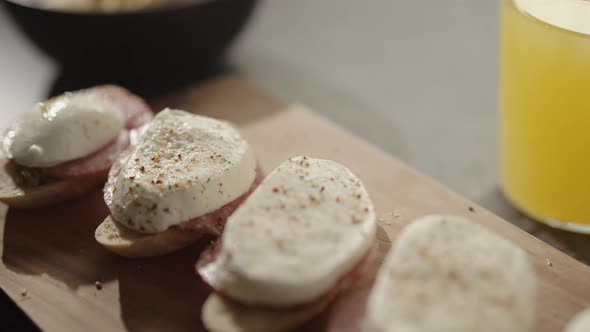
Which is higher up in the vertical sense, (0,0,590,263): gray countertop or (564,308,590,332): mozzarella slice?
(564,308,590,332): mozzarella slice

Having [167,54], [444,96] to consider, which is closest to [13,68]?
[167,54]

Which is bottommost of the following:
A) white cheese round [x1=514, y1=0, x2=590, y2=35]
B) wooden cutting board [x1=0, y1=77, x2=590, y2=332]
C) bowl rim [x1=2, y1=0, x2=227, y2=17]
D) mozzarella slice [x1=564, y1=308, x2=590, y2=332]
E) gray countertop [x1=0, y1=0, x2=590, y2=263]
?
gray countertop [x1=0, y1=0, x2=590, y2=263]

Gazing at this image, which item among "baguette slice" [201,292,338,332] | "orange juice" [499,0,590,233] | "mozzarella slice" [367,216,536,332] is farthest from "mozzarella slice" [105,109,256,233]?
"orange juice" [499,0,590,233]

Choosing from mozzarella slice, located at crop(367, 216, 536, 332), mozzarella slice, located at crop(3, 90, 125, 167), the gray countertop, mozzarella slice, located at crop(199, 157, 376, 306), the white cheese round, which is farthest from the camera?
the gray countertop

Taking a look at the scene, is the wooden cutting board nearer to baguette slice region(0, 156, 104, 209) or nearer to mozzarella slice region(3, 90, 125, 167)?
baguette slice region(0, 156, 104, 209)

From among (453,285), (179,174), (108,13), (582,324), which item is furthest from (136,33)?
(582,324)

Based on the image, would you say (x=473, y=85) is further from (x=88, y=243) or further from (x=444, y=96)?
(x=88, y=243)
